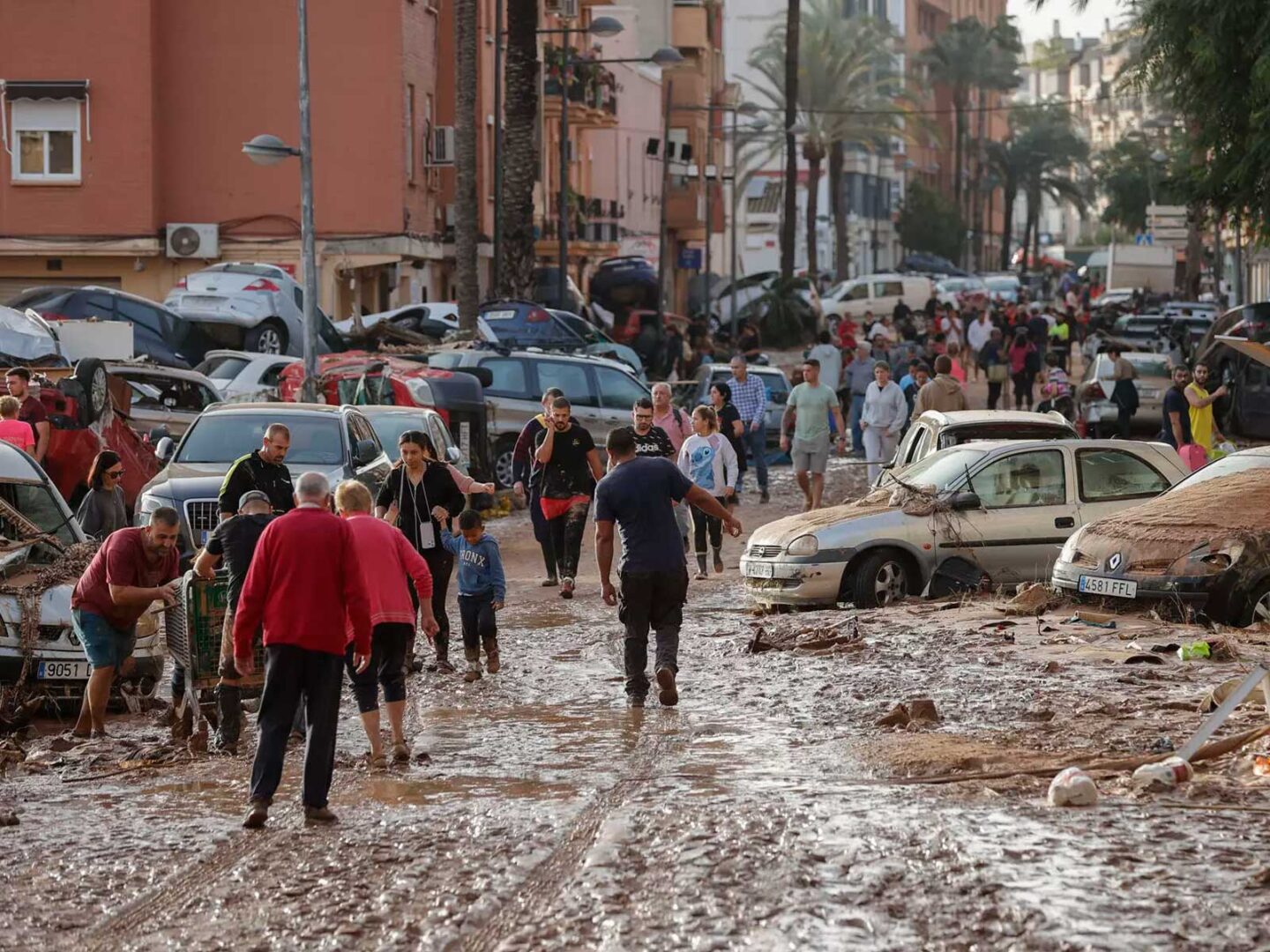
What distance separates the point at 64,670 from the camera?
13.7 metres

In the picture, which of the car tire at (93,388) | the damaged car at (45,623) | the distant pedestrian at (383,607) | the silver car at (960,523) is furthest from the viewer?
the car tire at (93,388)

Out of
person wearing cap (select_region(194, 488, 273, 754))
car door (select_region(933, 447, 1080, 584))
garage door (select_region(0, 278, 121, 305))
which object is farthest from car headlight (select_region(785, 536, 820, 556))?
garage door (select_region(0, 278, 121, 305))

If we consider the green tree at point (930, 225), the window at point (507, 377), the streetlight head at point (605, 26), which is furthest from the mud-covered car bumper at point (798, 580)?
the green tree at point (930, 225)

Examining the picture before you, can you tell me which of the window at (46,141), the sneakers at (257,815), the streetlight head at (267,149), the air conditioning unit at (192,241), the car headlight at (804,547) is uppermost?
the window at (46,141)

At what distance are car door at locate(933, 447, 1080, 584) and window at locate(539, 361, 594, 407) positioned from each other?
1140 centimetres

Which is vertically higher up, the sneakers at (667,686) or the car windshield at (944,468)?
the car windshield at (944,468)

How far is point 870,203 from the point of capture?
424 ft

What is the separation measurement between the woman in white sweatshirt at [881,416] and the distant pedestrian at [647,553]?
13134 millimetres

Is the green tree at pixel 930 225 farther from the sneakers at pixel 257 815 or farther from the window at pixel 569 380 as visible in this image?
the sneakers at pixel 257 815

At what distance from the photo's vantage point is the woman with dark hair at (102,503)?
16.4 m

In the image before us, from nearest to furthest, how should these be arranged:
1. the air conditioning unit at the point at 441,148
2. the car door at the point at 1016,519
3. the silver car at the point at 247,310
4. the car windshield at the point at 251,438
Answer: the car door at the point at 1016,519
the car windshield at the point at 251,438
the silver car at the point at 247,310
the air conditioning unit at the point at 441,148

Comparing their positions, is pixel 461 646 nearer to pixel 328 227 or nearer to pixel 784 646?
pixel 784 646

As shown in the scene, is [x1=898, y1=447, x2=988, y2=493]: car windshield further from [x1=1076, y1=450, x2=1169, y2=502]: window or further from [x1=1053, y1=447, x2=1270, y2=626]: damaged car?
[x1=1053, y1=447, x2=1270, y2=626]: damaged car

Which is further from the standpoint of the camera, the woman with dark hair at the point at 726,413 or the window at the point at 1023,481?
the woman with dark hair at the point at 726,413
